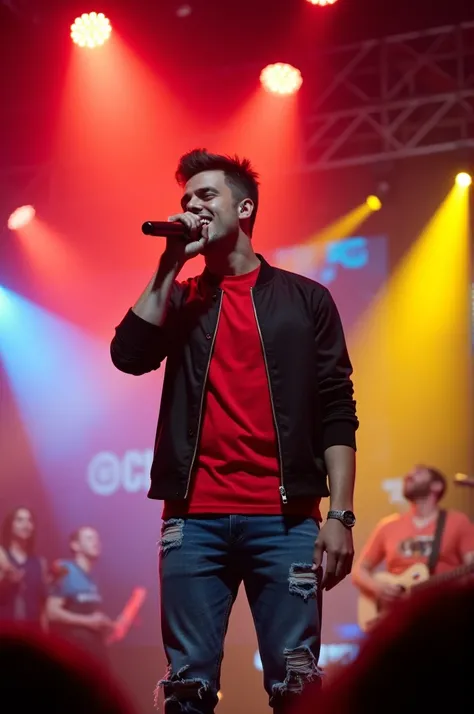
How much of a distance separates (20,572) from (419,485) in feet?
10.5

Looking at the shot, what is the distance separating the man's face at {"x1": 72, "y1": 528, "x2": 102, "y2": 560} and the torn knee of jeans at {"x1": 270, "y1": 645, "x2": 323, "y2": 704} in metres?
6.10

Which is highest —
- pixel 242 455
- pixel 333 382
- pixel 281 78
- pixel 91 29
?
pixel 91 29

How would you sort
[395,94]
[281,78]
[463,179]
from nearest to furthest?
[395,94], [281,78], [463,179]

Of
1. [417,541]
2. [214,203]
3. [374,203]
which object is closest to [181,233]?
[214,203]

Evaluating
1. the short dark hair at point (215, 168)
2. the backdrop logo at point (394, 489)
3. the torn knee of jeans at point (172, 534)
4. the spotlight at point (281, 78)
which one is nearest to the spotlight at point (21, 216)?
the spotlight at point (281, 78)

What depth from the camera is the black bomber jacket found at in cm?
257

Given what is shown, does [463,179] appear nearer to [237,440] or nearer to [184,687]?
[237,440]

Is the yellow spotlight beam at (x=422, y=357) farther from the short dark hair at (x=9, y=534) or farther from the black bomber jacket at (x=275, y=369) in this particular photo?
the black bomber jacket at (x=275, y=369)

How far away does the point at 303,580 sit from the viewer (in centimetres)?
245

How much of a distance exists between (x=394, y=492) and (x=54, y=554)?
311 cm

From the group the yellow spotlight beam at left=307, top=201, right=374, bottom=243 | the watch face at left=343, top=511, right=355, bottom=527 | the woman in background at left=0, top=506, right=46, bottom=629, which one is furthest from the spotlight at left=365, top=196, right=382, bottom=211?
the watch face at left=343, top=511, right=355, bottom=527

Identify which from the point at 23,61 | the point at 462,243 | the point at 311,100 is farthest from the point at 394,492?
the point at 23,61

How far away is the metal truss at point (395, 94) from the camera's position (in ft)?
24.4

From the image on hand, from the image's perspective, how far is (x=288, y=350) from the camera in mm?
2658
